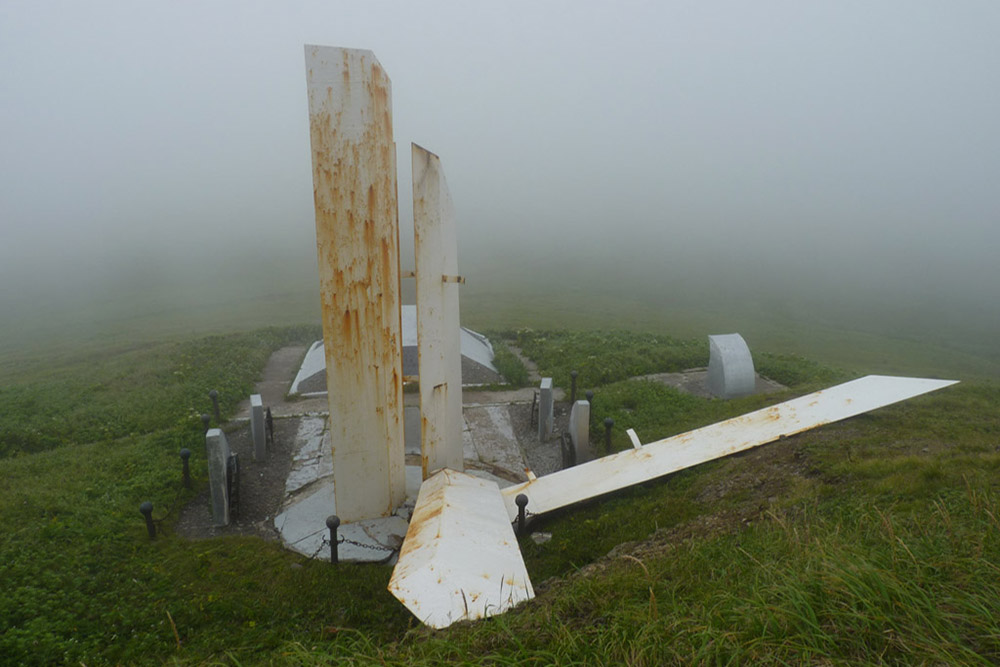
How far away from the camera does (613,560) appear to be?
15.9ft

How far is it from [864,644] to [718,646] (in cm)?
58

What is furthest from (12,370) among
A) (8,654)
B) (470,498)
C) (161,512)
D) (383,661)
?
(383,661)

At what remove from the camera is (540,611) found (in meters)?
3.32

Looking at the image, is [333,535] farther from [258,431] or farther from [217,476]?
[258,431]

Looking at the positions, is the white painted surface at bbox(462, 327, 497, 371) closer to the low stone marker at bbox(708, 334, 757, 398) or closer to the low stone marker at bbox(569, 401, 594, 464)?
the low stone marker at bbox(708, 334, 757, 398)

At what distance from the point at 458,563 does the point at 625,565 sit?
1.36 meters

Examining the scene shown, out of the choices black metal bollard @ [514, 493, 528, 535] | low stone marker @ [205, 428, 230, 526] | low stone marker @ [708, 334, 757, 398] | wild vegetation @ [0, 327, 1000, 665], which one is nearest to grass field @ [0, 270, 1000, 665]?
wild vegetation @ [0, 327, 1000, 665]

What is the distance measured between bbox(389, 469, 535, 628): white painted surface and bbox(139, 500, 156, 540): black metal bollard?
2.93m

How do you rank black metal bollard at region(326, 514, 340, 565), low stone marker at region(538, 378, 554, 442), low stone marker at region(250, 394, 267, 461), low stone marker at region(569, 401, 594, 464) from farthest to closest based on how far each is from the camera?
low stone marker at region(538, 378, 554, 442)
low stone marker at region(250, 394, 267, 461)
low stone marker at region(569, 401, 594, 464)
black metal bollard at region(326, 514, 340, 565)

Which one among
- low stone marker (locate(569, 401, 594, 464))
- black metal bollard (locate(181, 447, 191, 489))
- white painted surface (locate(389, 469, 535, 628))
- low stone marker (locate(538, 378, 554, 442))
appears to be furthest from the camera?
low stone marker (locate(538, 378, 554, 442))

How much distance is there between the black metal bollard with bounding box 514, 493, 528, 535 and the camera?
572 centimetres

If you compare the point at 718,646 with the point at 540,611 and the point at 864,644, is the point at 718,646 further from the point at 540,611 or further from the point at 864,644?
the point at 540,611

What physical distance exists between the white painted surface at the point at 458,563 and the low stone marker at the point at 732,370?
742 cm

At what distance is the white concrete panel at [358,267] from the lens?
17.2ft
